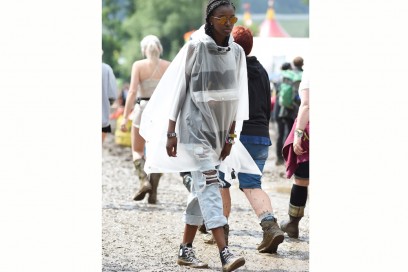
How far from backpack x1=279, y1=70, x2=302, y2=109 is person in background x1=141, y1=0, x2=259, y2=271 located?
6816 mm

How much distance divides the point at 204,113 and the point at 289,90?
23.7ft

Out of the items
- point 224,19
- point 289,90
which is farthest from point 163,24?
point 224,19

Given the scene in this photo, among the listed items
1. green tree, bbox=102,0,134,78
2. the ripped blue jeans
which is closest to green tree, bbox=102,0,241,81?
green tree, bbox=102,0,134,78

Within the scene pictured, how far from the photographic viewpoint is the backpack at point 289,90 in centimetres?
1423

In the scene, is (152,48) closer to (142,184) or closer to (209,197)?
(142,184)

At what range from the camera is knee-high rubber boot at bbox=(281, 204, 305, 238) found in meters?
8.81

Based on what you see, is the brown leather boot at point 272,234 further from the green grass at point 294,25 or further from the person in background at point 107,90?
the green grass at point 294,25

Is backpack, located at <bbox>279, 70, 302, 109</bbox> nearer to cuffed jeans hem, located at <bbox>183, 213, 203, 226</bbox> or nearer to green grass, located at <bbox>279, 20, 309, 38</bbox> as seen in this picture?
cuffed jeans hem, located at <bbox>183, 213, 203, 226</bbox>

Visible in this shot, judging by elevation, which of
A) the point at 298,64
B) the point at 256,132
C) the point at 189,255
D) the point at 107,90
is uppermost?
→ the point at 298,64

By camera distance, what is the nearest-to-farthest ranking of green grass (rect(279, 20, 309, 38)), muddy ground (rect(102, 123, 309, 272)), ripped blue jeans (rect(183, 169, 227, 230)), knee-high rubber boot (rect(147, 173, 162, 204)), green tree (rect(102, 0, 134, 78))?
1. ripped blue jeans (rect(183, 169, 227, 230))
2. muddy ground (rect(102, 123, 309, 272))
3. knee-high rubber boot (rect(147, 173, 162, 204))
4. green tree (rect(102, 0, 134, 78))
5. green grass (rect(279, 20, 309, 38))

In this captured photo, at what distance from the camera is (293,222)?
8.89m
